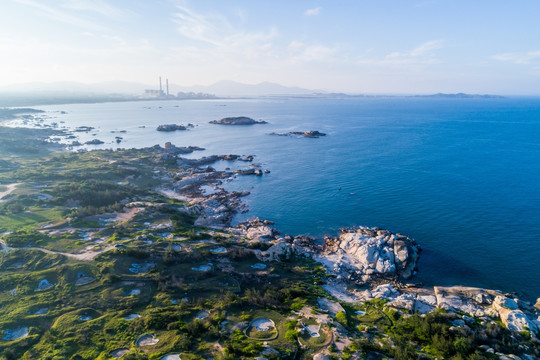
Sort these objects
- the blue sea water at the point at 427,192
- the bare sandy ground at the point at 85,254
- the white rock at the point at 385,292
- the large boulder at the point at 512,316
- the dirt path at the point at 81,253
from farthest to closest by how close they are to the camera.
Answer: the blue sea water at the point at 427,192 → the dirt path at the point at 81,253 → the bare sandy ground at the point at 85,254 → the white rock at the point at 385,292 → the large boulder at the point at 512,316

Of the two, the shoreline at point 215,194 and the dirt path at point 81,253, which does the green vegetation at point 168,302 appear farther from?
the shoreline at point 215,194

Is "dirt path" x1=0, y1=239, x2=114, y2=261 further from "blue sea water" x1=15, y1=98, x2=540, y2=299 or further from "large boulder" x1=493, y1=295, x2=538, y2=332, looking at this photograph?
"large boulder" x1=493, y1=295, x2=538, y2=332

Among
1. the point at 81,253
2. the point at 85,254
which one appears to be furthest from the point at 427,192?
the point at 81,253

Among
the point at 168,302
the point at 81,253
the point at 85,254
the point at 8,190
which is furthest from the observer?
the point at 8,190

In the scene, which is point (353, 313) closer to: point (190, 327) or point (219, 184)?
point (190, 327)

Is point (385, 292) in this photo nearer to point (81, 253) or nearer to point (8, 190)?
point (81, 253)

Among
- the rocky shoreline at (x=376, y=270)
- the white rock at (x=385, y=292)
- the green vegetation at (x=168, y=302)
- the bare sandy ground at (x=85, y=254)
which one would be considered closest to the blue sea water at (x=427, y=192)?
the rocky shoreline at (x=376, y=270)

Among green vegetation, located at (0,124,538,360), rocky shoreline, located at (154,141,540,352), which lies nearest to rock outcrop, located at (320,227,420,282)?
rocky shoreline, located at (154,141,540,352)

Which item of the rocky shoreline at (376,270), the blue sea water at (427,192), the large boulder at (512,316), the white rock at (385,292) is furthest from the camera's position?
the blue sea water at (427,192)

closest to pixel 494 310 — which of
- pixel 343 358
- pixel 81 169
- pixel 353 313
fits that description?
pixel 353 313
